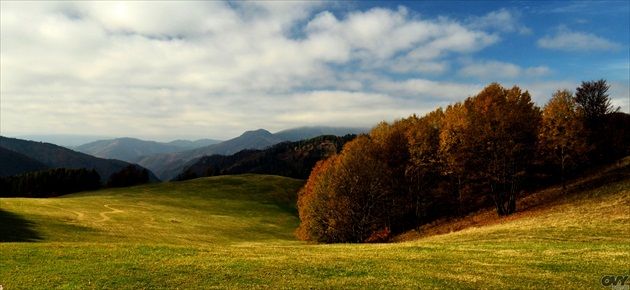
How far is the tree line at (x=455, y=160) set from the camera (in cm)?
5700

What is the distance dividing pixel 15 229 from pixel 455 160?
6872 cm

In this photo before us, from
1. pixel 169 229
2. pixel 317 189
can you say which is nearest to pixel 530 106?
pixel 317 189

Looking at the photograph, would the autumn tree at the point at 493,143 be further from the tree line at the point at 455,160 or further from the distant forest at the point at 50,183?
the distant forest at the point at 50,183

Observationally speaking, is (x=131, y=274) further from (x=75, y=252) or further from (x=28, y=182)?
(x=28, y=182)

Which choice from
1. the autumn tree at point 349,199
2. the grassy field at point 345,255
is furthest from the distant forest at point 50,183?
the autumn tree at point 349,199

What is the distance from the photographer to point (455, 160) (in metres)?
59.2

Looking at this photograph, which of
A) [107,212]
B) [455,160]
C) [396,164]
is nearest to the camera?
[455,160]

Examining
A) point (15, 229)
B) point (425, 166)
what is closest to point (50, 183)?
point (15, 229)

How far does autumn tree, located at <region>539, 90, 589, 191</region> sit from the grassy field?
5997mm

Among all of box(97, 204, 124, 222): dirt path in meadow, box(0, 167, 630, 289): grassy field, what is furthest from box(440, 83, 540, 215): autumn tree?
box(97, 204, 124, 222): dirt path in meadow

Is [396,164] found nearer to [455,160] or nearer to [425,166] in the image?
[425,166]

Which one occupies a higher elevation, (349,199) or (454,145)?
(454,145)

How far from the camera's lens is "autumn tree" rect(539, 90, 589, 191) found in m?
54.9

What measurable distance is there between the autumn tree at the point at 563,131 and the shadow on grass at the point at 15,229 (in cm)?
7848
